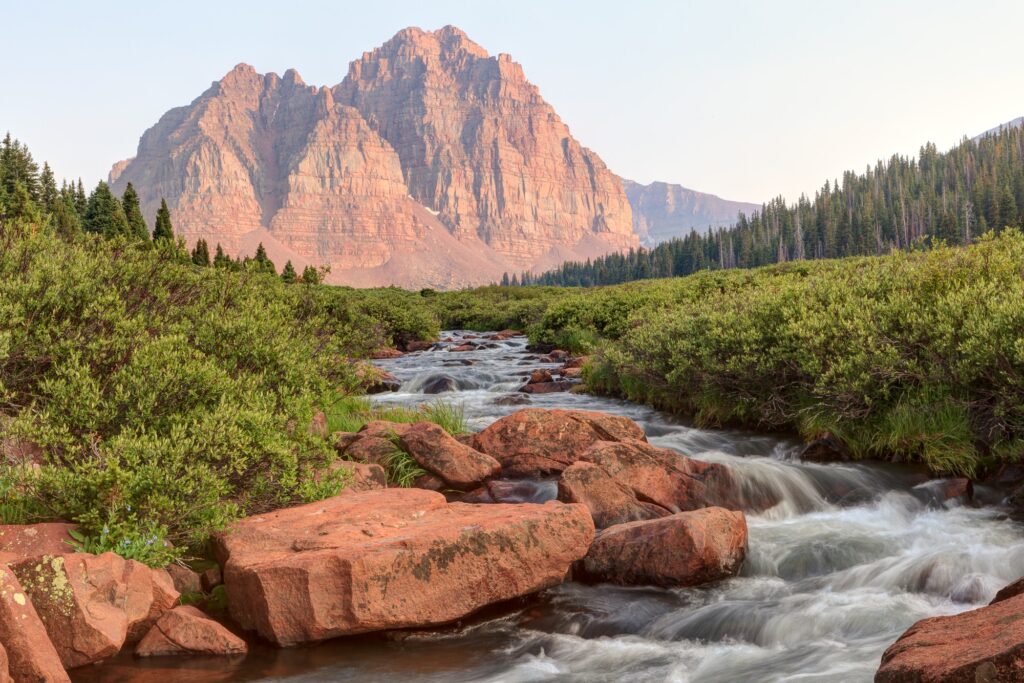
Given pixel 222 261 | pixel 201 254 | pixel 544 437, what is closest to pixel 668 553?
pixel 544 437

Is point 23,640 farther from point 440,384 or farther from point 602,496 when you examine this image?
point 440,384

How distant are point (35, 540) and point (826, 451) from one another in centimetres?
1037

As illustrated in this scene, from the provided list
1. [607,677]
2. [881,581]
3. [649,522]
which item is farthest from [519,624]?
[881,581]

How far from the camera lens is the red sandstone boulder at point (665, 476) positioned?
962cm

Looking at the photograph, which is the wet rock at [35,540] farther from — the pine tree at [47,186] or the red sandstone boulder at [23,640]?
the pine tree at [47,186]

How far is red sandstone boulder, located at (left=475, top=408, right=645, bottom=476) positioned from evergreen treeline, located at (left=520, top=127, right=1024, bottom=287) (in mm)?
105800

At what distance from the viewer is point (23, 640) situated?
5223mm

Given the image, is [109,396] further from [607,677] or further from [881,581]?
[881,581]

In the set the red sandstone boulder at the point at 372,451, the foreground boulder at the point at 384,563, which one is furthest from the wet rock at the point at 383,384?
the foreground boulder at the point at 384,563

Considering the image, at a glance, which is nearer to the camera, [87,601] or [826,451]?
[87,601]

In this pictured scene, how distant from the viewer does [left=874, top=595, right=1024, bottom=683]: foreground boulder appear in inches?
142

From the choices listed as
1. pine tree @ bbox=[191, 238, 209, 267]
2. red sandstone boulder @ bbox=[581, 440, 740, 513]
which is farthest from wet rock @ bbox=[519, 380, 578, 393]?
pine tree @ bbox=[191, 238, 209, 267]

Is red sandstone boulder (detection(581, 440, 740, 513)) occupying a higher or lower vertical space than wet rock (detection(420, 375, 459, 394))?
lower

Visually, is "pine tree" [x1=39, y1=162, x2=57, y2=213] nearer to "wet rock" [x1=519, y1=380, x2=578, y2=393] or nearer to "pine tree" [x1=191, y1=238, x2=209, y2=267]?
"pine tree" [x1=191, y1=238, x2=209, y2=267]
